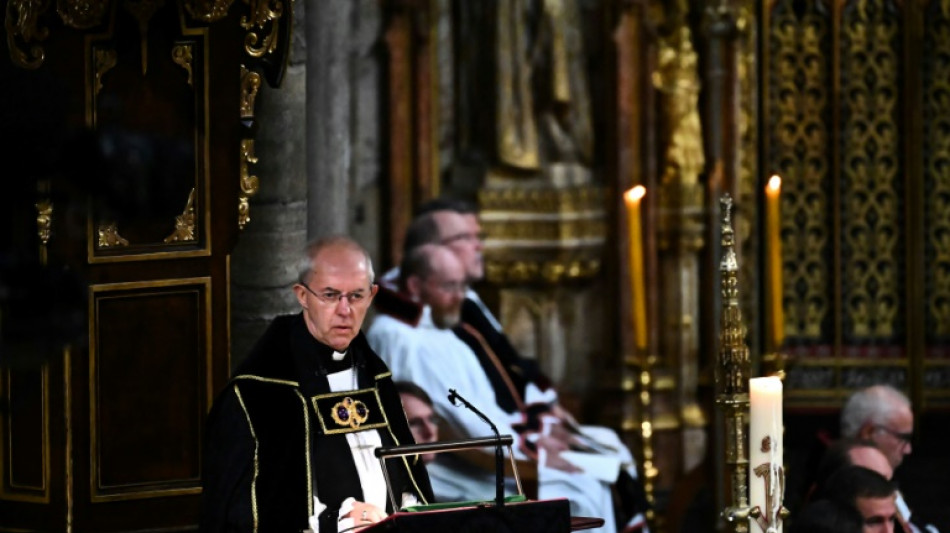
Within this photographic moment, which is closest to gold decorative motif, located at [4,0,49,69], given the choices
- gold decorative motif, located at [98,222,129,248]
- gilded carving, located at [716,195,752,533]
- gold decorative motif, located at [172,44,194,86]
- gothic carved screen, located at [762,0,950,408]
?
gold decorative motif, located at [172,44,194,86]

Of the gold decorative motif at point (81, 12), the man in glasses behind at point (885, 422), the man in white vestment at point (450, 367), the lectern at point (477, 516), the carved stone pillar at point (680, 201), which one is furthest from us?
the carved stone pillar at point (680, 201)

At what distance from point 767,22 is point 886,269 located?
1495mm

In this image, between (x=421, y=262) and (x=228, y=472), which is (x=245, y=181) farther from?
(x=228, y=472)

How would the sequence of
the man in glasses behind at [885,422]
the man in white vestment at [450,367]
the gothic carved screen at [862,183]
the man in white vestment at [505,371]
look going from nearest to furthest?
the man in glasses behind at [885,422]
the man in white vestment at [450,367]
the man in white vestment at [505,371]
the gothic carved screen at [862,183]

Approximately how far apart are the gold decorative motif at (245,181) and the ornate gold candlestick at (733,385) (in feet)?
7.31

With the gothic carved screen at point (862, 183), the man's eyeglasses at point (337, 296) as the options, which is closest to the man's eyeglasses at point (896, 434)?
the man's eyeglasses at point (337, 296)

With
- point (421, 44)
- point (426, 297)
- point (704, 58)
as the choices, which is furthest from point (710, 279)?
point (426, 297)

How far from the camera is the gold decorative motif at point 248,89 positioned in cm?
730

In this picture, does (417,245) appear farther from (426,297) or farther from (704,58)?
(704,58)

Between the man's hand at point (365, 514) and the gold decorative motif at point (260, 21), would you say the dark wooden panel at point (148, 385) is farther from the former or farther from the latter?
the man's hand at point (365, 514)

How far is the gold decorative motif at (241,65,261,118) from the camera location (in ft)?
24.0

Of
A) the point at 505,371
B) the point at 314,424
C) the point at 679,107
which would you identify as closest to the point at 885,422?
the point at 505,371

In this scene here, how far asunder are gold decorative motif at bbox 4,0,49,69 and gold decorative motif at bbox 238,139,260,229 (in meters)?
0.71

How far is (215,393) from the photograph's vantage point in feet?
24.1
